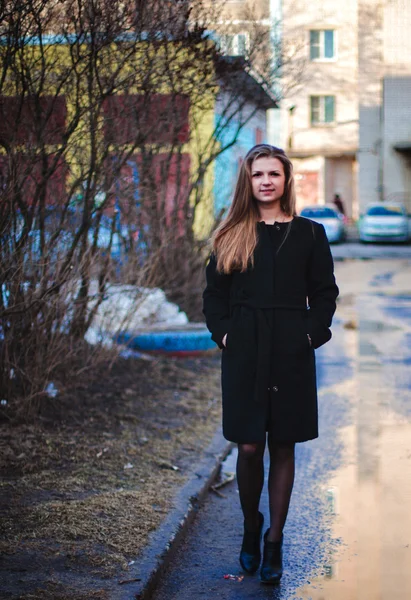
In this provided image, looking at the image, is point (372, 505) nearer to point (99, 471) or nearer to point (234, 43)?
point (99, 471)

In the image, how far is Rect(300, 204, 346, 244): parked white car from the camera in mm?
35000

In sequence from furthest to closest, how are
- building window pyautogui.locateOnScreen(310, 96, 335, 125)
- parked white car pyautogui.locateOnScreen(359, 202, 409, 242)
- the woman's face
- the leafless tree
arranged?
building window pyautogui.locateOnScreen(310, 96, 335, 125) → parked white car pyautogui.locateOnScreen(359, 202, 409, 242) → the leafless tree → the woman's face

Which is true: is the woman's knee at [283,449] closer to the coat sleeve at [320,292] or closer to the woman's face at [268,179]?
the coat sleeve at [320,292]

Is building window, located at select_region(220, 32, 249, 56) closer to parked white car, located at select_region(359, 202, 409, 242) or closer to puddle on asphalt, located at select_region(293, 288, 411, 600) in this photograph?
puddle on asphalt, located at select_region(293, 288, 411, 600)

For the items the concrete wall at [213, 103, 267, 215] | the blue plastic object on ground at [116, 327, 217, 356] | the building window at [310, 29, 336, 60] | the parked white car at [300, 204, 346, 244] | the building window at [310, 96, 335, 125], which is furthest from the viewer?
the building window at [310, 96, 335, 125]

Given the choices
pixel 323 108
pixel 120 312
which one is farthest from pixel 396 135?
pixel 120 312


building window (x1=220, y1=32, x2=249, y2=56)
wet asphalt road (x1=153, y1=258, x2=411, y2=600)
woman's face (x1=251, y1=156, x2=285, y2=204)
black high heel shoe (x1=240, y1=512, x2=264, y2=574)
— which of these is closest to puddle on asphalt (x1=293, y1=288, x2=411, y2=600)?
wet asphalt road (x1=153, y1=258, x2=411, y2=600)

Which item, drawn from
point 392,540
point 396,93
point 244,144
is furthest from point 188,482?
point 396,93

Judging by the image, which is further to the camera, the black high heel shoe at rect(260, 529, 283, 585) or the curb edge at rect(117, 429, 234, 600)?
the black high heel shoe at rect(260, 529, 283, 585)

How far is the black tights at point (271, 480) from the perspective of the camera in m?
4.23

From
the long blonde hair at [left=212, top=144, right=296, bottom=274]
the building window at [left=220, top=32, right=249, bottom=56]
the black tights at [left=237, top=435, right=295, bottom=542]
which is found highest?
the building window at [left=220, top=32, right=249, bottom=56]

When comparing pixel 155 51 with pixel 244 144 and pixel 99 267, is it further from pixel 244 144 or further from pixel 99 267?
pixel 244 144

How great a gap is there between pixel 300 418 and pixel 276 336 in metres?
0.39

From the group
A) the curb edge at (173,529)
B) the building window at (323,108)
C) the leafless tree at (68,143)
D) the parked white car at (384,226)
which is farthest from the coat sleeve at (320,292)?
the building window at (323,108)
